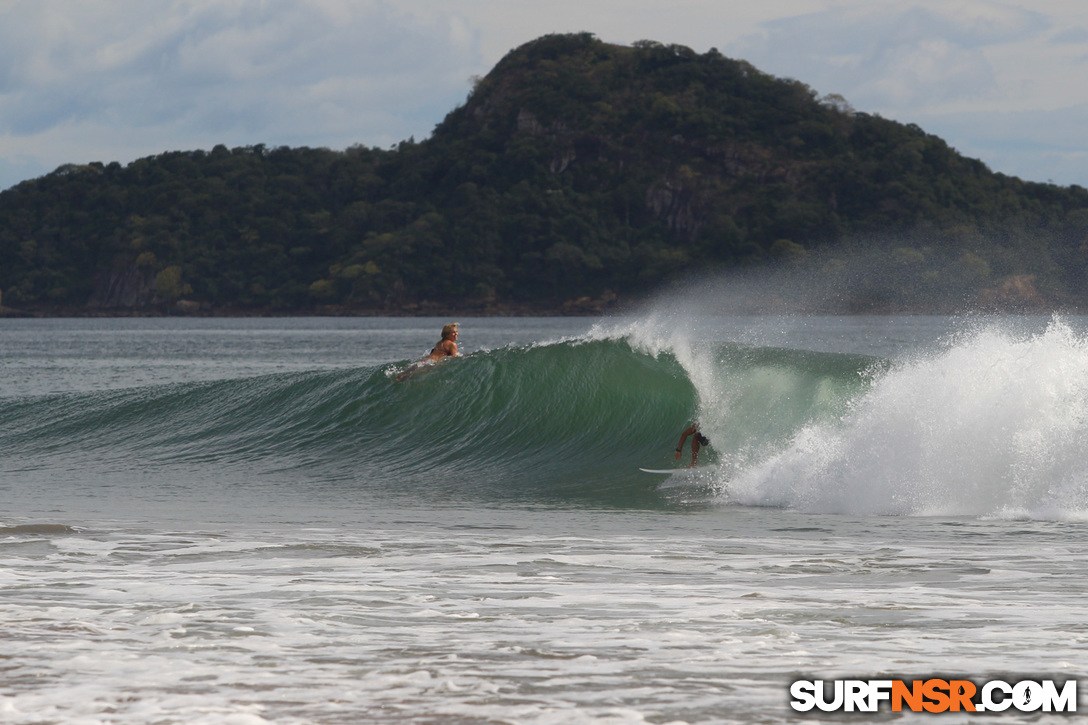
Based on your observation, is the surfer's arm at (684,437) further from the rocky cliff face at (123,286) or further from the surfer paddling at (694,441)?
the rocky cliff face at (123,286)

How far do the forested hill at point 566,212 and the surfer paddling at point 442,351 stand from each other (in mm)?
103172

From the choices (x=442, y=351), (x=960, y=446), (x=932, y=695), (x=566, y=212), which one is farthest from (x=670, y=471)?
(x=566, y=212)

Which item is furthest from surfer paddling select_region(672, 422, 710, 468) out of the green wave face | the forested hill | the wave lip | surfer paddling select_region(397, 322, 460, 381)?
the forested hill

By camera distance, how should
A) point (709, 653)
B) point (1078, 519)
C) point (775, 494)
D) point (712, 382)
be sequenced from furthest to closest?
point (712, 382) → point (775, 494) → point (1078, 519) → point (709, 653)

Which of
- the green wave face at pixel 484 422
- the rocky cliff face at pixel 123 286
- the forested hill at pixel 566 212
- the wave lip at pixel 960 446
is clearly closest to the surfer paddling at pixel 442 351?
the green wave face at pixel 484 422

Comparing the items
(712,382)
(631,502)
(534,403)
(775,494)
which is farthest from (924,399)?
(534,403)

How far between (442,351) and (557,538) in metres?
9.44

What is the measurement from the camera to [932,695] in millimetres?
4707

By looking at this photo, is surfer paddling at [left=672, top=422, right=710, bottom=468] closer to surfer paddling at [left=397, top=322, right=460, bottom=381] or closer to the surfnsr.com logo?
surfer paddling at [left=397, top=322, right=460, bottom=381]

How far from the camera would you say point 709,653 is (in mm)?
5352

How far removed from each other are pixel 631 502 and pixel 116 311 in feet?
489

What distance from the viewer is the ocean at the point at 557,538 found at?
4965mm

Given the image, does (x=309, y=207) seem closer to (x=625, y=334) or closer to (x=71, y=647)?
(x=625, y=334)

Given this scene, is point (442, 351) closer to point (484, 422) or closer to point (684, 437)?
point (484, 422)
